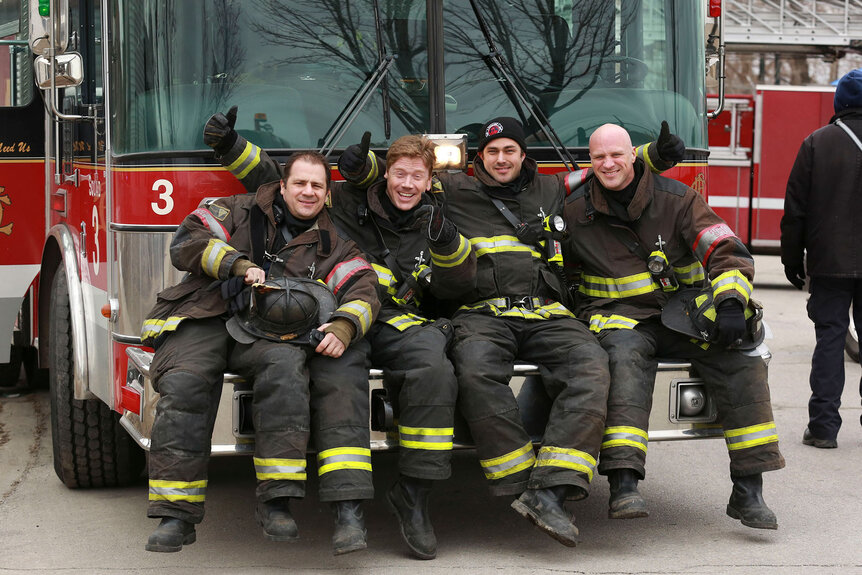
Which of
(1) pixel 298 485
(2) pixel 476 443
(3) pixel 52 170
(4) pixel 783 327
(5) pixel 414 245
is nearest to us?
(1) pixel 298 485

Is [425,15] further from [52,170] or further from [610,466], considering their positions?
[52,170]

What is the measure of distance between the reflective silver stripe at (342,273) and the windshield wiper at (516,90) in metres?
0.99

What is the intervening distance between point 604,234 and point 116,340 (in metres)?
1.94

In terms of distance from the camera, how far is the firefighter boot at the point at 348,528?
396cm

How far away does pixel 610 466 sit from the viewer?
430 cm

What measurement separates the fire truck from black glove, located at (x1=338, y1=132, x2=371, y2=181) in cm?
14

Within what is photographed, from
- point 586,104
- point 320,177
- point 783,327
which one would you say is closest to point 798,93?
point 783,327

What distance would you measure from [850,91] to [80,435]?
4193 mm

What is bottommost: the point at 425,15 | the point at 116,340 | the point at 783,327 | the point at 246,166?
the point at 783,327

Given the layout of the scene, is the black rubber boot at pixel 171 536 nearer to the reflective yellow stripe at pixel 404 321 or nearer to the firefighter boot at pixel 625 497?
the reflective yellow stripe at pixel 404 321

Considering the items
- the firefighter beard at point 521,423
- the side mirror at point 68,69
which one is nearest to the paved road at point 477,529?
the firefighter beard at point 521,423

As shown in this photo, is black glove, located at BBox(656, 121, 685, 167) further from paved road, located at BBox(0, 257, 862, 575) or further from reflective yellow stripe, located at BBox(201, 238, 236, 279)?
reflective yellow stripe, located at BBox(201, 238, 236, 279)

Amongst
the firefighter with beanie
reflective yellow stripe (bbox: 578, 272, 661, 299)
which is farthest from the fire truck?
the firefighter with beanie

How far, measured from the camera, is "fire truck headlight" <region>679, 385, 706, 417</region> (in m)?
4.52
